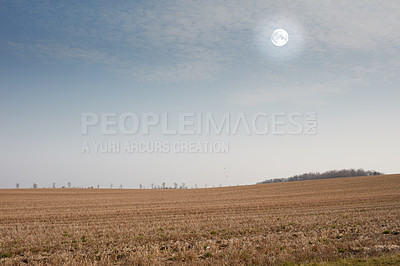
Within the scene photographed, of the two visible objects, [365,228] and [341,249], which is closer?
[341,249]

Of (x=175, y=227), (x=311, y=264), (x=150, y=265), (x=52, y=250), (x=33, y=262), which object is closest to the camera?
(x=311, y=264)

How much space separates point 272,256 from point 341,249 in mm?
3343

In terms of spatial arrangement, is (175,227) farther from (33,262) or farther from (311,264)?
(311,264)

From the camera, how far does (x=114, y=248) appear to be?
13.0 meters

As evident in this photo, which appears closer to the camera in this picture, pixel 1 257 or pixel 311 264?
pixel 311 264

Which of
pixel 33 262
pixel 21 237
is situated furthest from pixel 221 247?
pixel 21 237

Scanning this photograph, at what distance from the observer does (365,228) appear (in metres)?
16.2

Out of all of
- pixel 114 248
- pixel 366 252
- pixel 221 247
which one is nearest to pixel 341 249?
pixel 366 252

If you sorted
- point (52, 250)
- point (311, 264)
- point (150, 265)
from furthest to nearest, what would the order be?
point (52, 250) → point (150, 265) → point (311, 264)

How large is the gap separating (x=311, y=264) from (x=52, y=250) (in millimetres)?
11927

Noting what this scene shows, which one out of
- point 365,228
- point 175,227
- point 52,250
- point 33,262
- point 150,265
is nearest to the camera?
point 150,265

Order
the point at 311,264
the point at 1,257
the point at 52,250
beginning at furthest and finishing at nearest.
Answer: the point at 52,250, the point at 1,257, the point at 311,264

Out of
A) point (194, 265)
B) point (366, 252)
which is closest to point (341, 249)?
point (366, 252)

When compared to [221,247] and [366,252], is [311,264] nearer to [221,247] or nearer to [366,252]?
[366,252]
